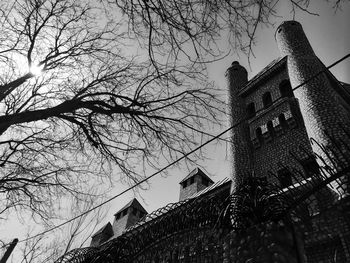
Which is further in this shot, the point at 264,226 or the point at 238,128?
the point at 238,128

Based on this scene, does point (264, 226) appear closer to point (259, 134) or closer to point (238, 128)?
point (259, 134)

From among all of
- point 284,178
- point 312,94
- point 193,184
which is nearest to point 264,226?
point 284,178

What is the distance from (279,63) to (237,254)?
12.9 meters

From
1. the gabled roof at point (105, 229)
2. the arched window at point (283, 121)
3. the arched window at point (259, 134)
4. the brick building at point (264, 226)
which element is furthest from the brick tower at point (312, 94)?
the gabled roof at point (105, 229)

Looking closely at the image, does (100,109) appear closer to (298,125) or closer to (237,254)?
(237,254)

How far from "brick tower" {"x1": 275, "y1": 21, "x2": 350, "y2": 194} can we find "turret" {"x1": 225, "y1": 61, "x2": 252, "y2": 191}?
2352mm

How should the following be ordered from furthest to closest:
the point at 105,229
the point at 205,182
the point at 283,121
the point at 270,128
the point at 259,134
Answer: the point at 105,229 < the point at 205,182 < the point at 259,134 < the point at 270,128 < the point at 283,121

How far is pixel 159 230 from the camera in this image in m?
3.10

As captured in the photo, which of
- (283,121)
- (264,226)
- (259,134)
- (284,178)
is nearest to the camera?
(264,226)

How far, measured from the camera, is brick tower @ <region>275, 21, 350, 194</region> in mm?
8234

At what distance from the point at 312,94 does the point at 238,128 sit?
12.4 ft

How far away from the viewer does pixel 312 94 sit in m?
9.55

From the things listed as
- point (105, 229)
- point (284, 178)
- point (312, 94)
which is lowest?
point (284, 178)

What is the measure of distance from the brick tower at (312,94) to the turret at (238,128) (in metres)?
2.35
